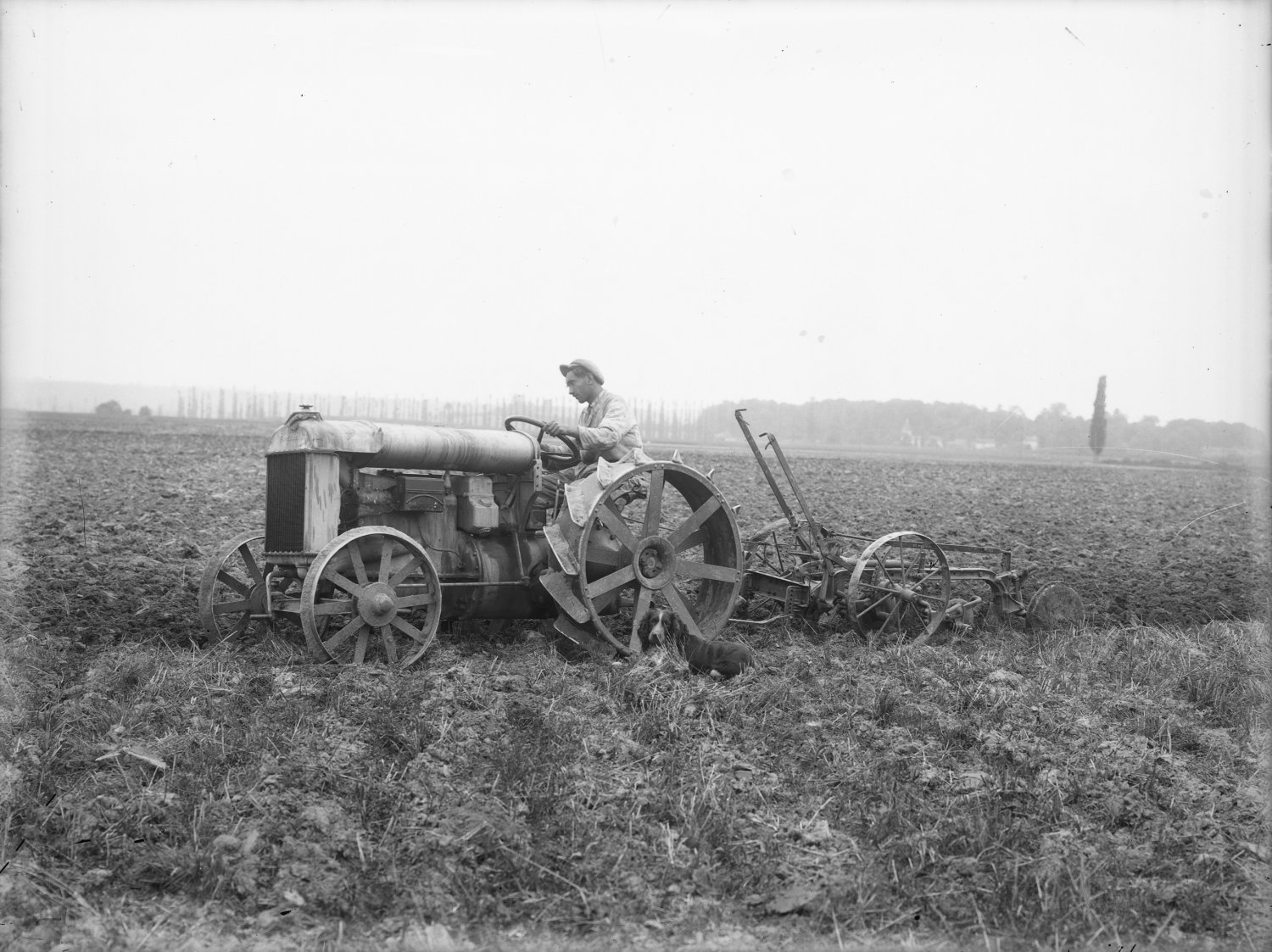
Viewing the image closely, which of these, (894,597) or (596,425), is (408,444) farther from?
(894,597)

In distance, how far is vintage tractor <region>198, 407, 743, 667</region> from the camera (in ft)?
19.3

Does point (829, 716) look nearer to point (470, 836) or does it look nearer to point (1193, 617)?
point (470, 836)

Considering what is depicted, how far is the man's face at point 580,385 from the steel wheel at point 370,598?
1609 millimetres

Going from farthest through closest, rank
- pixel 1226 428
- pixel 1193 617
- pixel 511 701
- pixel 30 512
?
pixel 30 512, pixel 1193 617, pixel 1226 428, pixel 511 701

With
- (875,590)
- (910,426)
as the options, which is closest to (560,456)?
(875,590)

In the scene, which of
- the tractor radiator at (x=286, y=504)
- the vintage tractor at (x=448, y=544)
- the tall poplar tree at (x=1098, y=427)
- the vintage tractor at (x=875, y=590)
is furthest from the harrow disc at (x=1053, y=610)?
the tall poplar tree at (x=1098, y=427)

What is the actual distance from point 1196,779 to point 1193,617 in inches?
189

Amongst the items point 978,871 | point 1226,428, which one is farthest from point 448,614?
point 1226,428

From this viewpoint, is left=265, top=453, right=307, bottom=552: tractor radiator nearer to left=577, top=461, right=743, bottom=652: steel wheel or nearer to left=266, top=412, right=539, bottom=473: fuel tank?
left=266, top=412, right=539, bottom=473: fuel tank

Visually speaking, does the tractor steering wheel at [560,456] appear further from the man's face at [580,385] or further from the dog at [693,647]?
the dog at [693,647]

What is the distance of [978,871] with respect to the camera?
3.76m

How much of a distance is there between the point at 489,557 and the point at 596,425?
1163 millimetres

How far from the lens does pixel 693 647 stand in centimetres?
642

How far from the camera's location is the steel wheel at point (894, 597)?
7.22 m
